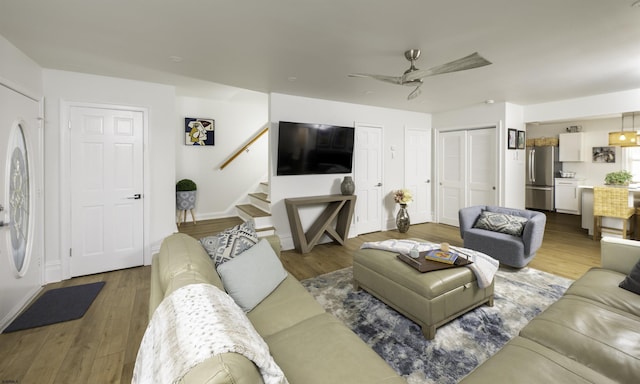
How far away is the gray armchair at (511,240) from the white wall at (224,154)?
13.7 ft

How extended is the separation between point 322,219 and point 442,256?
7.77ft

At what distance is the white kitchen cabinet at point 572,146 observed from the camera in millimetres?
6691

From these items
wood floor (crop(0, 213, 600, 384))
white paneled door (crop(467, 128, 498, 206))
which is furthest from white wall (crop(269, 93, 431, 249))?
white paneled door (crop(467, 128, 498, 206))

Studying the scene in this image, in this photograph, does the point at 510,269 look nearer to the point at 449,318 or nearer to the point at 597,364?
the point at 449,318

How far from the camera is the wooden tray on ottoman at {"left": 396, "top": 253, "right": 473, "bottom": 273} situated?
7.50 feet

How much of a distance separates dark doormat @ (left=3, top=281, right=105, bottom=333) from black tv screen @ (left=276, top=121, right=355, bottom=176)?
2577mm

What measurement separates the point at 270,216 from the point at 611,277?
3.64 metres

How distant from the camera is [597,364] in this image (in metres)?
1.27

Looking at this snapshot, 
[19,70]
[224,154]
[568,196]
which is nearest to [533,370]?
[19,70]

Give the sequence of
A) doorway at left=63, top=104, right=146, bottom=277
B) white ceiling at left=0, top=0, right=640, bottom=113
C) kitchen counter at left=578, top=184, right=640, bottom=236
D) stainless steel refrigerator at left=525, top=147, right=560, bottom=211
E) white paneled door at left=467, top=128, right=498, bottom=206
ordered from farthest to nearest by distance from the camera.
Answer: stainless steel refrigerator at left=525, top=147, right=560, bottom=211 < white paneled door at left=467, top=128, right=498, bottom=206 < kitchen counter at left=578, top=184, right=640, bottom=236 < doorway at left=63, top=104, right=146, bottom=277 < white ceiling at left=0, top=0, right=640, bottom=113

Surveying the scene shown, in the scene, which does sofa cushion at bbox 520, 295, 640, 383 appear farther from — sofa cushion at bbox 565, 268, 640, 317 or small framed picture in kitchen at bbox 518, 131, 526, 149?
small framed picture in kitchen at bbox 518, 131, 526, 149

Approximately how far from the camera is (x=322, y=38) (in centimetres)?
243

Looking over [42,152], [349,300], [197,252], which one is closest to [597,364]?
[349,300]

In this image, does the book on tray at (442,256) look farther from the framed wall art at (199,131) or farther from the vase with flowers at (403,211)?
the framed wall art at (199,131)
